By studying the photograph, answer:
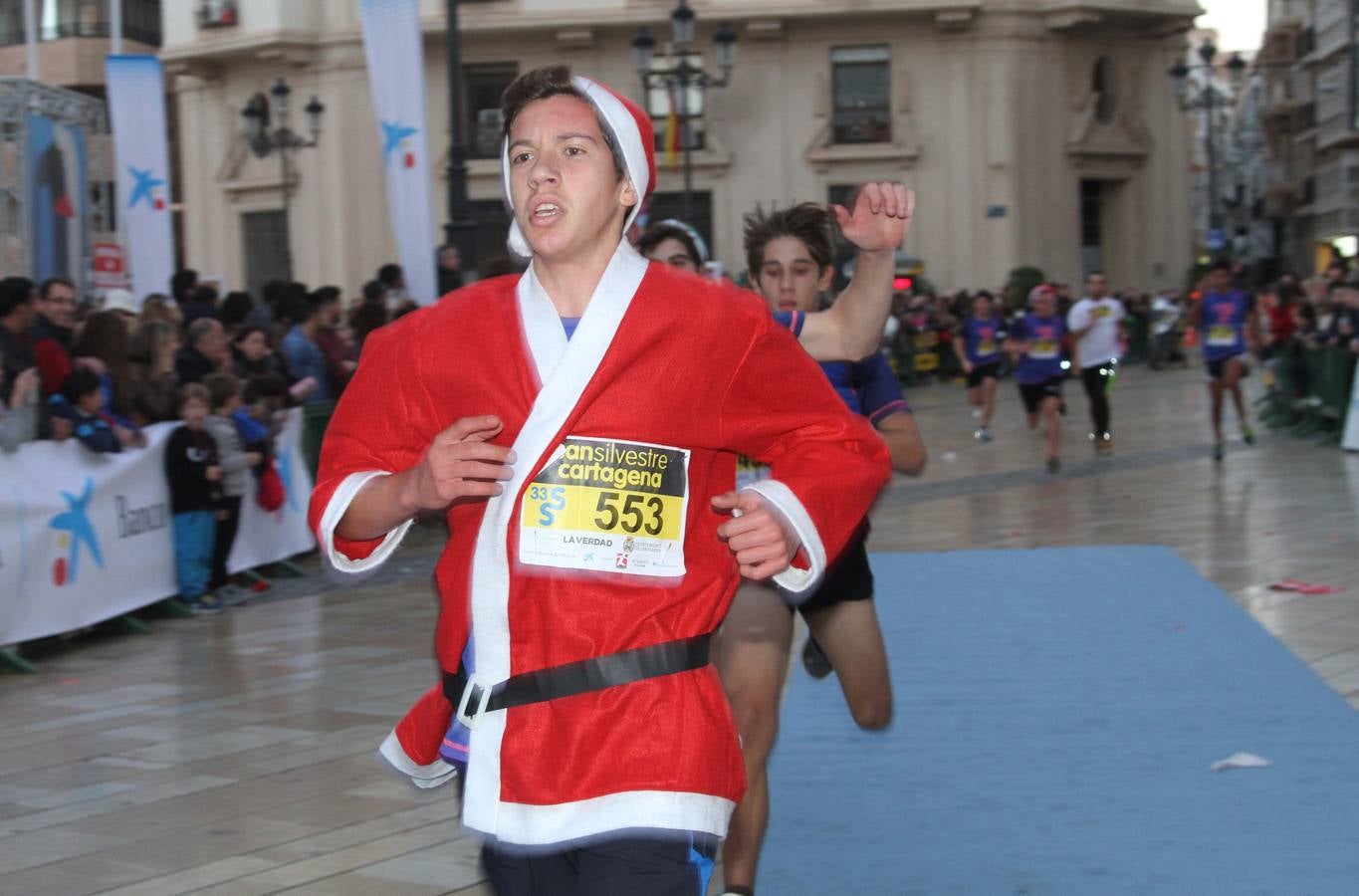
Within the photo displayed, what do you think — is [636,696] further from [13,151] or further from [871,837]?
[13,151]

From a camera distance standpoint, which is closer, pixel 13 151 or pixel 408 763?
pixel 408 763

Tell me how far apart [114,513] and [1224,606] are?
5893 mm

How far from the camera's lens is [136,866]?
5621 mm

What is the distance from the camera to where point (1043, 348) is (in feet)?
61.8

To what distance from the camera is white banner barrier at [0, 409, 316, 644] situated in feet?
30.4

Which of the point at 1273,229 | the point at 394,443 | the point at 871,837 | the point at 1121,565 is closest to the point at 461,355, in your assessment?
the point at 394,443

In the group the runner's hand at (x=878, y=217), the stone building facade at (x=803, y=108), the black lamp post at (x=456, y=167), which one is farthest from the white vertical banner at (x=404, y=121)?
the stone building facade at (x=803, y=108)

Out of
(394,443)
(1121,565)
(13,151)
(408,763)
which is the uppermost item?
(13,151)

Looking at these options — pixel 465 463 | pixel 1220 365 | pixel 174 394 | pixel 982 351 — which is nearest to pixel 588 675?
pixel 465 463

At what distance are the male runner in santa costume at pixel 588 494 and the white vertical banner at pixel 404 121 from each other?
12.7 m

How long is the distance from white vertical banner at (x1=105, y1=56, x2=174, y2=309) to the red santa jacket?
15036 mm

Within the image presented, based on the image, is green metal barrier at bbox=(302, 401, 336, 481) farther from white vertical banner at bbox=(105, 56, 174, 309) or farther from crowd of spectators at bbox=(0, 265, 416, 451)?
white vertical banner at bbox=(105, 56, 174, 309)

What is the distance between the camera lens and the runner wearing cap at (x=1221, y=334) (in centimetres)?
1794

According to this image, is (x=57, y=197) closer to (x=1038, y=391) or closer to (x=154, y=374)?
(x=154, y=374)
